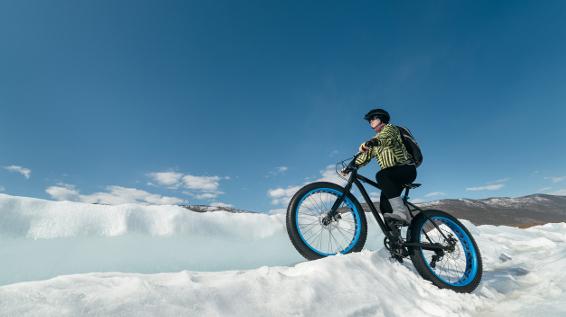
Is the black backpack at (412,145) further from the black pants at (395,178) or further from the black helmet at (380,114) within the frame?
the black helmet at (380,114)

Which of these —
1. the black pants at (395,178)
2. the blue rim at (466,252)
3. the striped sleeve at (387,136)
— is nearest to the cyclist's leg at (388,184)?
the black pants at (395,178)

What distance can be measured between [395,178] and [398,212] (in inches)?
19.9

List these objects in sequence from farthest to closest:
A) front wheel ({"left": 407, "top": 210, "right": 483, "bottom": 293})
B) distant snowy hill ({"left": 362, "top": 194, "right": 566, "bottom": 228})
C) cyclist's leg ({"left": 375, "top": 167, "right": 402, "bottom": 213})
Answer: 1. distant snowy hill ({"left": 362, "top": 194, "right": 566, "bottom": 228})
2. cyclist's leg ({"left": 375, "top": 167, "right": 402, "bottom": 213})
3. front wheel ({"left": 407, "top": 210, "right": 483, "bottom": 293})

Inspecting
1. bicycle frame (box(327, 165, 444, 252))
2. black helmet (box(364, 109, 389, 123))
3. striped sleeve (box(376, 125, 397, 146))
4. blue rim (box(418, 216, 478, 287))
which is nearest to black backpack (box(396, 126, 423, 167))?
striped sleeve (box(376, 125, 397, 146))

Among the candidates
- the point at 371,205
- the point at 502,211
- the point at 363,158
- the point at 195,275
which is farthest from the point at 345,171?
the point at 502,211

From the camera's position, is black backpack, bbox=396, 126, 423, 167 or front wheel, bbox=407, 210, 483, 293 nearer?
front wheel, bbox=407, 210, 483, 293

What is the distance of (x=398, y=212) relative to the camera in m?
3.86

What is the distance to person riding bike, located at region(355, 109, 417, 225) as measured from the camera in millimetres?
3879

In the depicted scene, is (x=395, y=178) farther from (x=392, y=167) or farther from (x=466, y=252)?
(x=466, y=252)

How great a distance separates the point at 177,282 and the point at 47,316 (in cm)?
72

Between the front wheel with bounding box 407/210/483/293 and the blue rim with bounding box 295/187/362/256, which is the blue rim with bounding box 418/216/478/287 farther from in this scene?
the blue rim with bounding box 295/187/362/256

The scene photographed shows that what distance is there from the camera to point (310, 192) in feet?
12.4

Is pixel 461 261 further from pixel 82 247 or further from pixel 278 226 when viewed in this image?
pixel 82 247

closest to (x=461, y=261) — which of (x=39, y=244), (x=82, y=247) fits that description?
(x=82, y=247)
